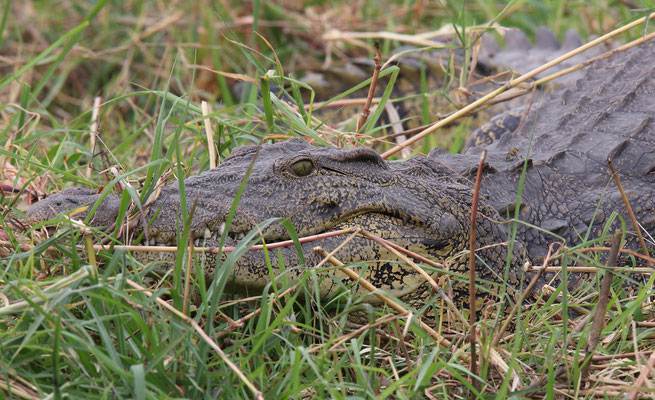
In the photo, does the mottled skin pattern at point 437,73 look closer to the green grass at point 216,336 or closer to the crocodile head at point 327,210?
the green grass at point 216,336

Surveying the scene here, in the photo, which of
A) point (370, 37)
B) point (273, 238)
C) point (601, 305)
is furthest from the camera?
point (370, 37)

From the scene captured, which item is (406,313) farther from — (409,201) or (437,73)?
(437,73)

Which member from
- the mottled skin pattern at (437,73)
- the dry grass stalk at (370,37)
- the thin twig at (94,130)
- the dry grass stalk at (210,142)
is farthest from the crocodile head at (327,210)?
the mottled skin pattern at (437,73)

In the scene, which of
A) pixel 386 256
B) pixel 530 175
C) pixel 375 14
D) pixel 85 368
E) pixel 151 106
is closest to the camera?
pixel 85 368

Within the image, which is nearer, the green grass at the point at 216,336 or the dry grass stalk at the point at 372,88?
the green grass at the point at 216,336

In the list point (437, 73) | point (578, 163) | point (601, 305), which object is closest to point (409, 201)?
point (601, 305)

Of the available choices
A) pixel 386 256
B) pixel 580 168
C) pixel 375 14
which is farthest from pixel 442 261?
pixel 375 14

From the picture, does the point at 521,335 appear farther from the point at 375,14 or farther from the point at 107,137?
the point at 375,14
